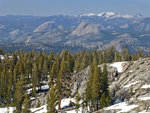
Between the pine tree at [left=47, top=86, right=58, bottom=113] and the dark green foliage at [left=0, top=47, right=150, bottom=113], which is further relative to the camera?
the dark green foliage at [left=0, top=47, right=150, bottom=113]

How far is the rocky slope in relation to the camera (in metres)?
41.4

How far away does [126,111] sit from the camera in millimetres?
39469

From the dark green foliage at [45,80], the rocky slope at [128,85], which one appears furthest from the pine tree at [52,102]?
the rocky slope at [128,85]

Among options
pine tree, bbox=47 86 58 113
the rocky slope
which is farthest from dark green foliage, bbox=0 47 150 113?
the rocky slope

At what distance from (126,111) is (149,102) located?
164 inches

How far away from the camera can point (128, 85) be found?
6456 cm

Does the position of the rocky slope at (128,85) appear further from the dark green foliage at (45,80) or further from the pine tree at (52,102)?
the pine tree at (52,102)

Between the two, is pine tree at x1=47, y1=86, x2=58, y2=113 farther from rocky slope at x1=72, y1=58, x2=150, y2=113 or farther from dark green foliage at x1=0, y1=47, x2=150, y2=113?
rocky slope at x1=72, y1=58, x2=150, y2=113

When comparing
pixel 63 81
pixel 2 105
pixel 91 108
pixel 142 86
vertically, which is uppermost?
pixel 63 81

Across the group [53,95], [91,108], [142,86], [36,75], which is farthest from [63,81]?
[36,75]

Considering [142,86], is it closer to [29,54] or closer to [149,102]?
[149,102]

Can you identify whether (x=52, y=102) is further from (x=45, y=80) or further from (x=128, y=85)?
(x=45, y=80)

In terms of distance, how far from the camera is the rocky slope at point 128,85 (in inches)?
1630

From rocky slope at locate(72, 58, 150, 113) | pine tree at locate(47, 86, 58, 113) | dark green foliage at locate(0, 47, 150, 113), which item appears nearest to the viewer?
rocky slope at locate(72, 58, 150, 113)
